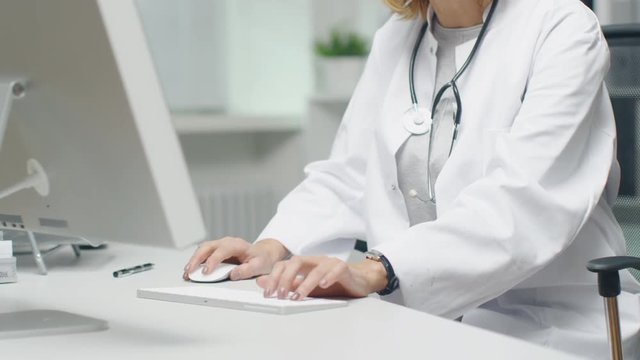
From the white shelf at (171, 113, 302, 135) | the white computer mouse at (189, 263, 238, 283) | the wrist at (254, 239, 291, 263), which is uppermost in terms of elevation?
the white computer mouse at (189, 263, 238, 283)

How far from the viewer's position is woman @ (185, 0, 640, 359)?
1.30 m

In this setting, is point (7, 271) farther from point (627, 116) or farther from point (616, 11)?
point (616, 11)

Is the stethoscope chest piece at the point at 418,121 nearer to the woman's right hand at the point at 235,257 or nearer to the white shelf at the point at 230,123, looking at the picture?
the woman's right hand at the point at 235,257

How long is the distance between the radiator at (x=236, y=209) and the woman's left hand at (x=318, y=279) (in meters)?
2.22

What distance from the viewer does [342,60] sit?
3.38 meters

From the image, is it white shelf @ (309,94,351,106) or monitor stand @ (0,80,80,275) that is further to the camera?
white shelf @ (309,94,351,106)

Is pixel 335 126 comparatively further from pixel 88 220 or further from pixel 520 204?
pixel 88 220

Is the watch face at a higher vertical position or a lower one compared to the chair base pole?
higher

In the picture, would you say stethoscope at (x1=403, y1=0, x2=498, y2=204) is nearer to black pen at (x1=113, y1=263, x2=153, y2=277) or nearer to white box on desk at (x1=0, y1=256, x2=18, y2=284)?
black pen at (x1=113, y1=263, x2=153, y2=277)

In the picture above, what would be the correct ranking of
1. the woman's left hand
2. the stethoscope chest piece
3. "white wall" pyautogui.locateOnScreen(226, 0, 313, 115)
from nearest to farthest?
the woman's left hand, the stethoscope chest piece, "white wall" pyautogui.locateOnScreen(226, 0, 313, 115)

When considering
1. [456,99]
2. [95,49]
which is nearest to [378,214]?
[456,99]

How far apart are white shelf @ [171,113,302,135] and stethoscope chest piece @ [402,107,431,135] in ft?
5.69

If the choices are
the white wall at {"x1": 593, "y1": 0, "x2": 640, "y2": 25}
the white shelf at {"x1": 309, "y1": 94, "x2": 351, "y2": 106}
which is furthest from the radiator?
the white wall at {"x1": 593, "y1": 0, "x2": 640, "y2": 25}

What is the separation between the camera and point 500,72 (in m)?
1.48
